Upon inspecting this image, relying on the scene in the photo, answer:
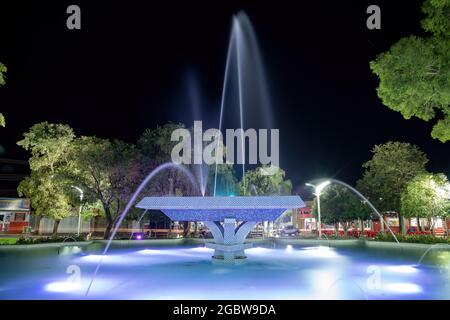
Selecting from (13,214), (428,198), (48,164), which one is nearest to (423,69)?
(428,198)

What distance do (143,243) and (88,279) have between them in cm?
2140

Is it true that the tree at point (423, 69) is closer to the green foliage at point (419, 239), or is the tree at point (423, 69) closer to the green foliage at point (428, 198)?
the green foliage at point (419, 239)

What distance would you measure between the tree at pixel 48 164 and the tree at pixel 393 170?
37.1 meters

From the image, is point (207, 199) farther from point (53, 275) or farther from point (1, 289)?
point (1, 289)

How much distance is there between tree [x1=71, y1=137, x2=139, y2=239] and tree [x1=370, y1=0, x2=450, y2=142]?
2617 cm

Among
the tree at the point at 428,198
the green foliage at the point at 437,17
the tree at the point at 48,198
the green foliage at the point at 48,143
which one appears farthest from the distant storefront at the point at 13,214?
the green foliage at the point at 437,17

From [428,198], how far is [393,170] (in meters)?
8.09

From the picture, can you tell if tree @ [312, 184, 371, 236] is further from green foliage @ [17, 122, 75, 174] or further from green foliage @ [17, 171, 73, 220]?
green foliage @ [17, 122, 75, 174]

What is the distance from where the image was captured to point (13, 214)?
5375 centimetres
